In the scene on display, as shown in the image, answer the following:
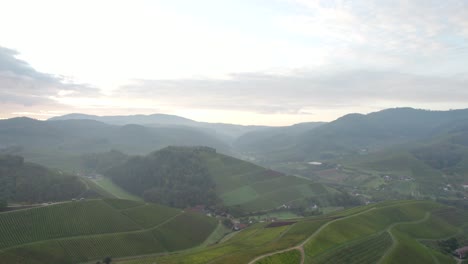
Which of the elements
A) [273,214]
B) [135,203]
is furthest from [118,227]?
[273,214]

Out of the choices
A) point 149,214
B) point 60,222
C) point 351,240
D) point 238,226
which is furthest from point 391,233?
point 60,222

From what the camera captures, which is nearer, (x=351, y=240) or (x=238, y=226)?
(x=351, y=240)

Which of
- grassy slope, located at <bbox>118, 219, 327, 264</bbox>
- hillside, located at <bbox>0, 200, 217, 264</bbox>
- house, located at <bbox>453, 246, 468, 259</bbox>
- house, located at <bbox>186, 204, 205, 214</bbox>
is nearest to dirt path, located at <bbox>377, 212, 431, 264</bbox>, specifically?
house, located at <bbox>453, 246, 468, 259</bbox>

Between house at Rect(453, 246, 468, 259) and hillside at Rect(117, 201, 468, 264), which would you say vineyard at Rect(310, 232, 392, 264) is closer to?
hillside at Rect(117, 201, 468, 264)

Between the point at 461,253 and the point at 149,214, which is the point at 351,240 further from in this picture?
the point at 149,214

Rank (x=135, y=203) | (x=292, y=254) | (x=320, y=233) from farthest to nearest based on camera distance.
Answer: (x=135, y=203), (x=320, y=233), (x=292, y=254)

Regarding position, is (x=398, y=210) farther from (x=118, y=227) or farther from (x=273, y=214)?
(x=118, y=227)

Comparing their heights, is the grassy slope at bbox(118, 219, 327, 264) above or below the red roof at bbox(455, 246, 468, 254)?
above
